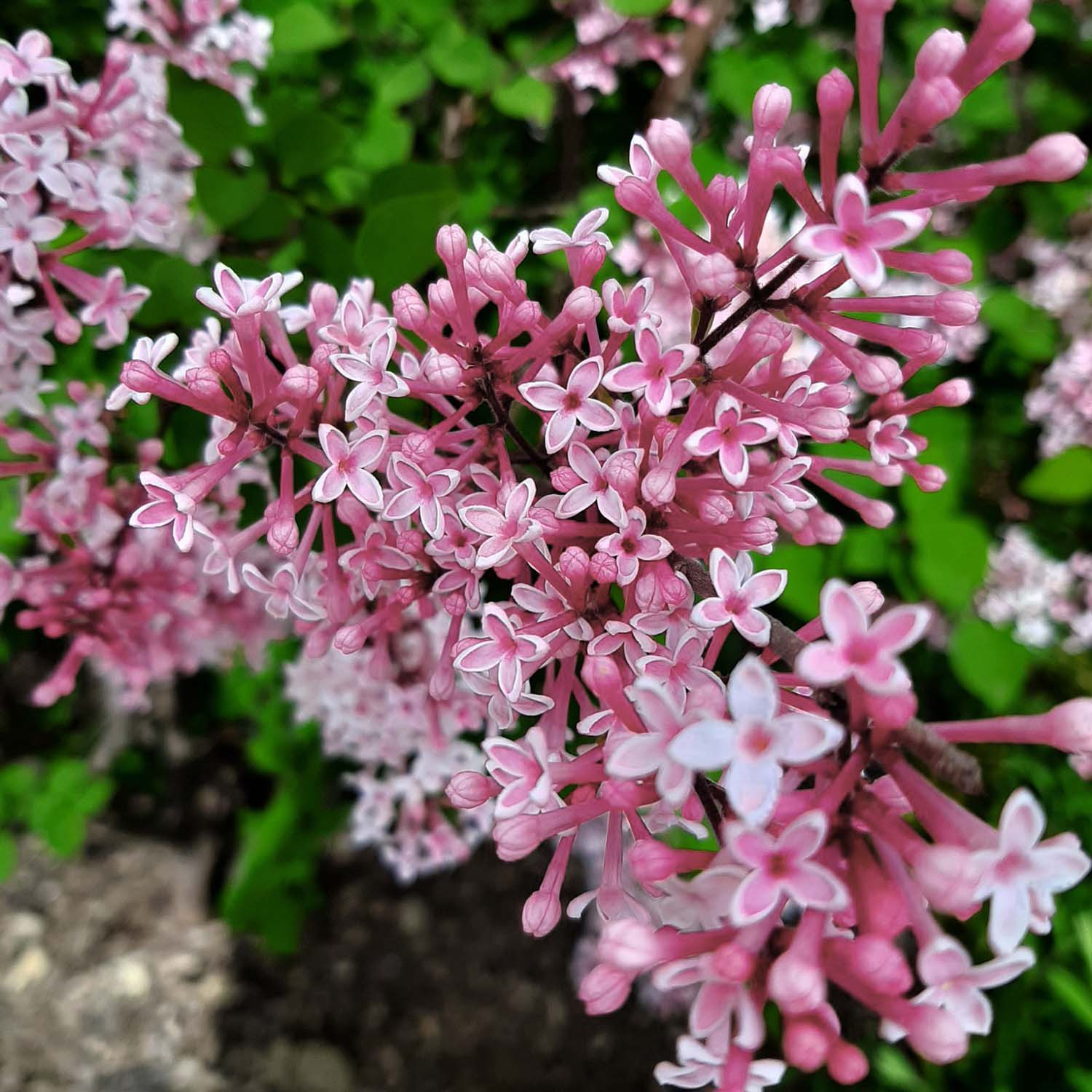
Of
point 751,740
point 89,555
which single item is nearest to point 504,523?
point 751,740

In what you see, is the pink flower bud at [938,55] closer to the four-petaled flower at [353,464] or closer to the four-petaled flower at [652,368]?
the four-petaled flower at [652,368]

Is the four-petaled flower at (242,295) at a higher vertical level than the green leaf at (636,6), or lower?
lower

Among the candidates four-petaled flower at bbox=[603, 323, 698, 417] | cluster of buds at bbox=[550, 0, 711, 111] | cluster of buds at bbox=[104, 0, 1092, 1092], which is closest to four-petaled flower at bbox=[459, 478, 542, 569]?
cluster of buds at bbox=[104, 0, 1092, 1092]

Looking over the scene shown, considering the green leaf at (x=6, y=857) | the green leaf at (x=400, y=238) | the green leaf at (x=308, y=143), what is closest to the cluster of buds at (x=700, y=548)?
the green leaf at (x=400, y=238)

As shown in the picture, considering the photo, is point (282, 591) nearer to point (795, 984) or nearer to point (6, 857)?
point (795, 984)

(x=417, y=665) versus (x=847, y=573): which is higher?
(x=417, y=665)

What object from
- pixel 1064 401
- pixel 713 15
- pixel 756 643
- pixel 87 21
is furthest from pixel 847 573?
pixel 87 21

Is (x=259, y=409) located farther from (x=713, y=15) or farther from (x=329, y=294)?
(x=713, y=15)
